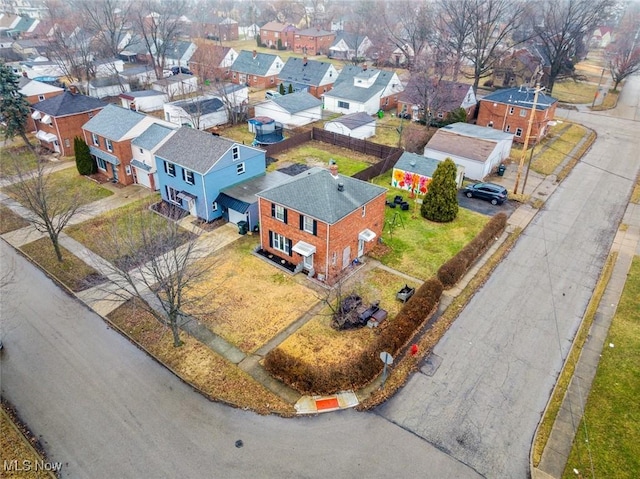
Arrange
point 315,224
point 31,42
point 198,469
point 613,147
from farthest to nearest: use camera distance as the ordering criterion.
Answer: point 31,42 → point 613,147 → point 315,224 → point 198,469

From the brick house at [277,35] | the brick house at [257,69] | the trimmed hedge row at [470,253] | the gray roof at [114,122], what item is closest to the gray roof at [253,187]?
the gray roof at [114,122]

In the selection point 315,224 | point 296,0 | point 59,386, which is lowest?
point 59,386

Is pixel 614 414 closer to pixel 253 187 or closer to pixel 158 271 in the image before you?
pixel 158 271

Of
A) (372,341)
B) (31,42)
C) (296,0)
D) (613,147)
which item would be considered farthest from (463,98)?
(296,0)

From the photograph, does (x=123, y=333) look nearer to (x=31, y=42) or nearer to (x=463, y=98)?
(x=463, y=98)

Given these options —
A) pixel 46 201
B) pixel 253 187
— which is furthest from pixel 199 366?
pixel 46 201

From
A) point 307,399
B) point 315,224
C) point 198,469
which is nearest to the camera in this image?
point 198,469

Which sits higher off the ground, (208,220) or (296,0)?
(296,0)

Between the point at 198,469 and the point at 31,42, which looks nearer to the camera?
the point at 198,469
